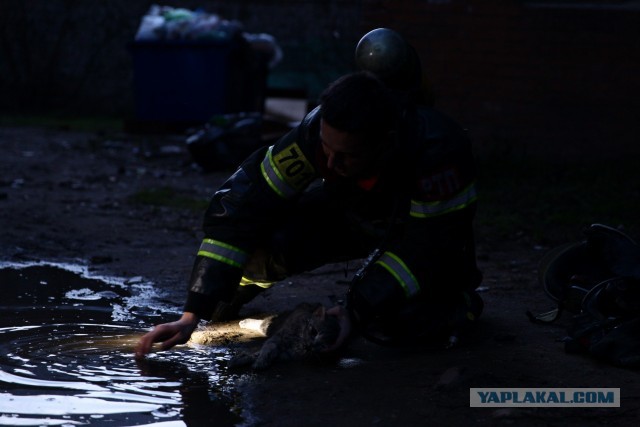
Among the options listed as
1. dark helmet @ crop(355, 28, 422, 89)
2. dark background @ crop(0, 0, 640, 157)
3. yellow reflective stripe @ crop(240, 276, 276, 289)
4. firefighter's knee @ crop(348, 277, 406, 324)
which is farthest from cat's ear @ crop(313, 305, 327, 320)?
dark background @ crop(0, 0, 640, 157)

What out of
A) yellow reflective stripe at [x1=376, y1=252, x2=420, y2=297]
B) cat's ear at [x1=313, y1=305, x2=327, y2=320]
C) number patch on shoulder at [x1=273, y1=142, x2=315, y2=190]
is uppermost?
number patch on shoulder at [x1=273, y1=142, x2=315, y2=190]

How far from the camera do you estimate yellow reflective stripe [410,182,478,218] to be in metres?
2.90

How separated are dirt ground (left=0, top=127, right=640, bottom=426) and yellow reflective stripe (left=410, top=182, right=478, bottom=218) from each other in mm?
468

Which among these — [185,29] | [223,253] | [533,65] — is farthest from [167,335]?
[185,29]

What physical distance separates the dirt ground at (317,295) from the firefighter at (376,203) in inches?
6.5

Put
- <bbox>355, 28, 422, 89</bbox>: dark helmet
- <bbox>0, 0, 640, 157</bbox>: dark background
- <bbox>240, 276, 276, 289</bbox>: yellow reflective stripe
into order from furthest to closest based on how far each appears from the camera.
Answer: <bbox>0, 0, 640, 157</bbox>: dark background < <bbox>240, 276, 276, 289</bbox>: yellow reflective stripe < <bbox>355, 28, 422, 89</bbox>: dark helmet

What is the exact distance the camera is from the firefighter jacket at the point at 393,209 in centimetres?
289

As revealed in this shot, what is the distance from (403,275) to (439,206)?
0.78ft

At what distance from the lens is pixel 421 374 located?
2834mm

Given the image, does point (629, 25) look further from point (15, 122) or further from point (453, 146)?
point (15, 122)

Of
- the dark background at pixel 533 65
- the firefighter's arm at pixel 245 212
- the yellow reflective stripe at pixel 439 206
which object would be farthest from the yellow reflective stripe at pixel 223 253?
the dark background at pixel 533 65

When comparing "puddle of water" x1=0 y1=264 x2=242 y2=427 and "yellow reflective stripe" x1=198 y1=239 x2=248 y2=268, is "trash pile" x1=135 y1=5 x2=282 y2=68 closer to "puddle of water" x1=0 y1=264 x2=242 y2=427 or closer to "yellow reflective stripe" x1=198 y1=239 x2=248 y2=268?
"puddle of water" x1=0 y1=264 x2=242 y2=427

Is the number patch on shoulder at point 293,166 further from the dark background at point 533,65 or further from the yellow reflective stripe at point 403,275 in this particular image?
the dark background at point 533,65

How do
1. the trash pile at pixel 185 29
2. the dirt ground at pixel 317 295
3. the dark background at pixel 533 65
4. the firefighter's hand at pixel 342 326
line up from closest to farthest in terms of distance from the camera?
the dirt ground at pixel 317 295 < the firefighter's hand at pixel 342 326 < the dark background at pixel 533 65 < the trash pile at pixel 185 29
